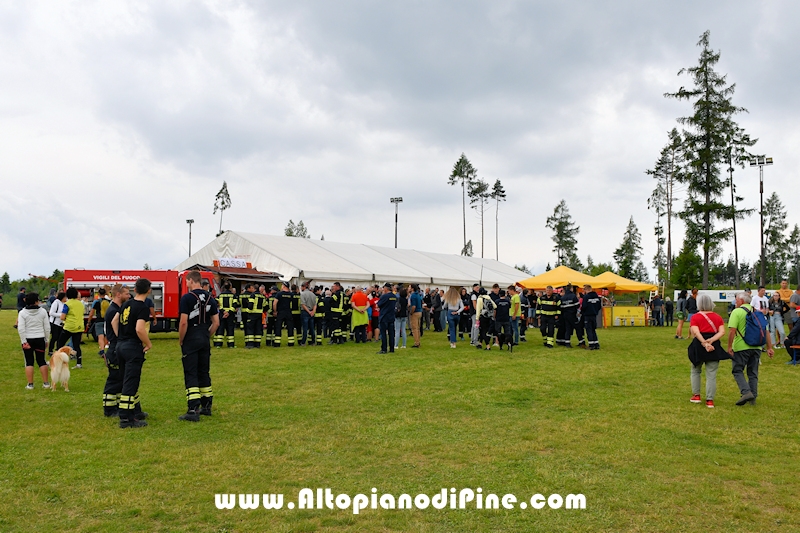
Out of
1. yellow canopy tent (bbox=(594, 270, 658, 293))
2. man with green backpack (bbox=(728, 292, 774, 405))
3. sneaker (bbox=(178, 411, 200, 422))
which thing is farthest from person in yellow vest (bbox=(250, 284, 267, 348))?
yellow canopy tent (bbox=(594, 270, 658, 293))

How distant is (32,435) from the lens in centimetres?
655

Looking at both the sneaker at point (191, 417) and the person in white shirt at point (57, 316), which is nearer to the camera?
the sneaker at point (191, 417)

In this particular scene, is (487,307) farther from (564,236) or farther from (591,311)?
(564,236)

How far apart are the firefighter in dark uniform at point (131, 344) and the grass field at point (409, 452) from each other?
11.2 inches

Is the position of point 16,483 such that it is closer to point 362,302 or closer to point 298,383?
point 298,383

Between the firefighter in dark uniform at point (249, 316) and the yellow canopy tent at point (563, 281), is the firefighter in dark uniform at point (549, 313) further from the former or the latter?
the firefighter in dark uniform at point (249, 316)

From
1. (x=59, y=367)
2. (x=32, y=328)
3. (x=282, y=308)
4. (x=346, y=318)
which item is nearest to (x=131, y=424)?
(x=59, y=367)

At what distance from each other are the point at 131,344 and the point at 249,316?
9368mm

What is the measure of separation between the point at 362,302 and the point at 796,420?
11.7 metres

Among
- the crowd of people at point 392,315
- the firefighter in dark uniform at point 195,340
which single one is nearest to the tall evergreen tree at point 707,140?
the crowd of people at point 392,315

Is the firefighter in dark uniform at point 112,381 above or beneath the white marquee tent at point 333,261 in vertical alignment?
beneath

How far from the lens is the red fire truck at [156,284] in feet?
62.3

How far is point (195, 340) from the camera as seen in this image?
729 cm

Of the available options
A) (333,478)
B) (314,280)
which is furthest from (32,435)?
(314,280)
